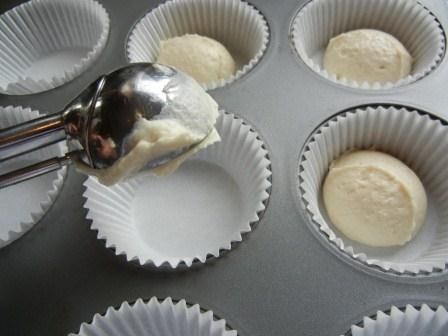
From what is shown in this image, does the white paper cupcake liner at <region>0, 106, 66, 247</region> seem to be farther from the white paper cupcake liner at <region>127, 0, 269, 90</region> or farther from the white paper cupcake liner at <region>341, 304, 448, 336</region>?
the white paper cupcake liner at <region>341, 304, 448, 336</region>

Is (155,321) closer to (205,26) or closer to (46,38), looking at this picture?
(205,26)

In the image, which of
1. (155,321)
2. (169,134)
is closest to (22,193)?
(155,321)

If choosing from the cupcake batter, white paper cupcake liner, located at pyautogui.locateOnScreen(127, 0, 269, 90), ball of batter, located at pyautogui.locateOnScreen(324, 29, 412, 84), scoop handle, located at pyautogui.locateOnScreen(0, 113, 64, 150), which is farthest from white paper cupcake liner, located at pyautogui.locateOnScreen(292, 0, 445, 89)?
scoop handle, located at pyautogui.locateOnScreen(0, 113, 64, 150)

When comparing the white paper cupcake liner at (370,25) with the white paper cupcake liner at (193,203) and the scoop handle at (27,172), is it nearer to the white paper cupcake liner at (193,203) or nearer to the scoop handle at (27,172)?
the white paper cupcake liner at (193,203)

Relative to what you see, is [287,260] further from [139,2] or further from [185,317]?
[139,2]

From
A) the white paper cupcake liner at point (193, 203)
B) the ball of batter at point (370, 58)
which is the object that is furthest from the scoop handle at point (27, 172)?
the ball of batter at point (370, 58)

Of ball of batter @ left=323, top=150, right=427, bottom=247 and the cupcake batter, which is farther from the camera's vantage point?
ball of batter @ left=323, top=150, right=427, bottom=247

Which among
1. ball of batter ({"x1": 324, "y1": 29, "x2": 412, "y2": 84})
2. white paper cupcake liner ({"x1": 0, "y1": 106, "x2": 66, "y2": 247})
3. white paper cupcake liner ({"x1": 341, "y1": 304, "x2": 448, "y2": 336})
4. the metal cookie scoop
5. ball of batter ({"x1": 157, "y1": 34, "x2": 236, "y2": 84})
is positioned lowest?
white paper cupcake liner ({"x1": 0, "y1": 106, "x2": 66, "y2": 247})

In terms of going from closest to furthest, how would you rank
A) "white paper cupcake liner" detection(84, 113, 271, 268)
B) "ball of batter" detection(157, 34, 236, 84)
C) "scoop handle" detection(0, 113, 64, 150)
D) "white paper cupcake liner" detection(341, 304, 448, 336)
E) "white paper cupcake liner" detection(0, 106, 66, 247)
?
"scoop handle" detection(0, 113, 64, 150), "white paper cupcake liner" detection(341, 304, 448, 336), "white paper cupcake liner" detection(84, 113, 271, 268), "white paper cupcake liner" detection(0, 106, 66, 247), "ball of batter" detection(157, 34, 236, 84)
